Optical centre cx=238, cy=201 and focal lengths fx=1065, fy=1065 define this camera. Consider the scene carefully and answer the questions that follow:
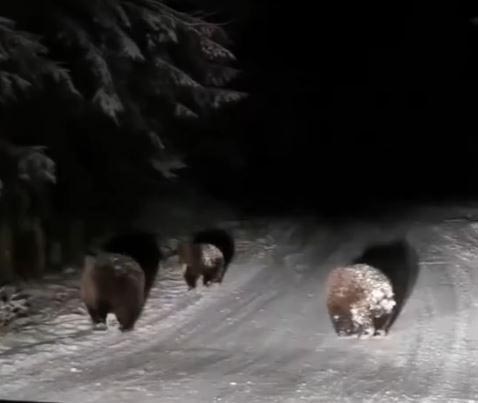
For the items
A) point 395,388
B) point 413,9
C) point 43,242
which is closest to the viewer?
point 395,388

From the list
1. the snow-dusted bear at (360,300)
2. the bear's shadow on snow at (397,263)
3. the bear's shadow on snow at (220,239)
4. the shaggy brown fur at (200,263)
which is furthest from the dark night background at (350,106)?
the snow-dusted bear at (360,300)

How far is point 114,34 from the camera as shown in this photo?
1617 cm

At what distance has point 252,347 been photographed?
1262cm

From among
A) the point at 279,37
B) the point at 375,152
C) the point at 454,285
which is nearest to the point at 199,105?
the point at 454,285

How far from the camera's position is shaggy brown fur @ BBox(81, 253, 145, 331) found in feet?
42.1

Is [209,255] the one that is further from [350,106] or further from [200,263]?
[350,106]

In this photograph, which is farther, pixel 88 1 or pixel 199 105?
pixel 199 105

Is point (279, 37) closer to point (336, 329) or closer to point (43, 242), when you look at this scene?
point (43, 242)

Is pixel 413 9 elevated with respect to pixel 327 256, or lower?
elevated

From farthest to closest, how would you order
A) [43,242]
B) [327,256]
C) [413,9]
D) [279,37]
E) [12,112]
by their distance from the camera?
[413,9] < [279,37] < [327,256] < [43,242] < [12,112]

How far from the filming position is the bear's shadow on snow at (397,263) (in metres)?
15.5

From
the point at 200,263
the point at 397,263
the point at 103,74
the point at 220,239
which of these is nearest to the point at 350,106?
the point at 220,239

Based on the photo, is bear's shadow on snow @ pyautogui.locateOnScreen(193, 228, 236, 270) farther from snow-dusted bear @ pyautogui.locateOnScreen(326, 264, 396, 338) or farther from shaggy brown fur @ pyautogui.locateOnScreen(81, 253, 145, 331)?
snow-dusted bear @ pyautogui.locateOnScreen(326, 264, 396, 338)

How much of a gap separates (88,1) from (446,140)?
18828 millimetres
